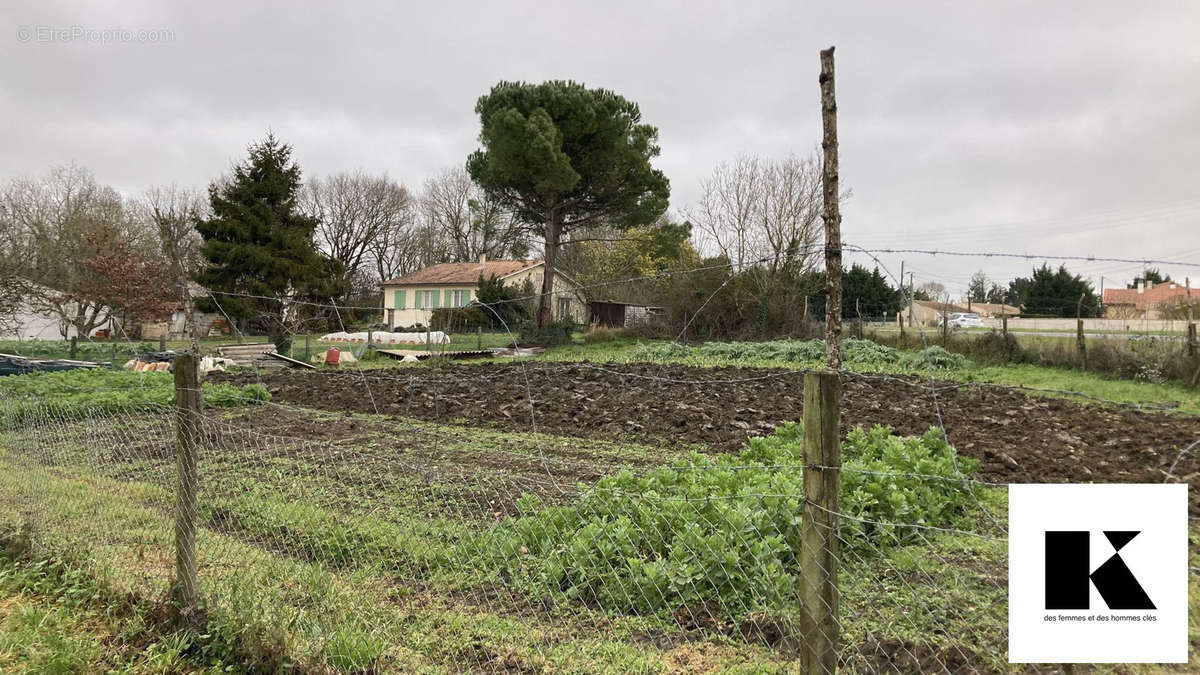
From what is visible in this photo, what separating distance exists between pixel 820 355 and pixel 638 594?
1756cm

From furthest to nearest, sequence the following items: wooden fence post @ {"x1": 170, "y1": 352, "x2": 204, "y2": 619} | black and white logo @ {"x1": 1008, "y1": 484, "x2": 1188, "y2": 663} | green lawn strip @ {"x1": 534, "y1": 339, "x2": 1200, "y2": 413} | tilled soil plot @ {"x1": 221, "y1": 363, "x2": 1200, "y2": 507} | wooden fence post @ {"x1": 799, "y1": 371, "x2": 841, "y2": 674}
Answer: green lawn strip @ {"x1": 534, "y1": 339, "x2": 1200, "y2": 413}, tilled soil plot @ {"x1": 221, "y1": 363, "x2": 1200, "y2": 507}, wooden fence post @ {"x1": 170, "y1": 352, "x2": 204, "y2": 619}, wooden fence post @ {"x1": 799, "y1": 371, "x2": 841, "y2": 674}, black and white logo @ {"x1": 1008, "y1": 484, "x2": 1188, "y2": 663}

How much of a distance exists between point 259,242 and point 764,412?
97.0 ft

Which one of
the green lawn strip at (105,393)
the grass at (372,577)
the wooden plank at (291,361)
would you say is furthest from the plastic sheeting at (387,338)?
the grass at (372,577)

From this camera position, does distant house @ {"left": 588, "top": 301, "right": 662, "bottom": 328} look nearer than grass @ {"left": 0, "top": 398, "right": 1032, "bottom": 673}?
No

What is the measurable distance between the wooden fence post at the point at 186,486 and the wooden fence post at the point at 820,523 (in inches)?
118

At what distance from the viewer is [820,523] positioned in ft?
7.09

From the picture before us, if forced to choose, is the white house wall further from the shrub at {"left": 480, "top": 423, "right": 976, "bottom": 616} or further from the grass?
the shrub at {"left": 480, "top": 423, "right": 976, "bottom": 616}

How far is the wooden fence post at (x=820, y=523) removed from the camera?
2.13 meters

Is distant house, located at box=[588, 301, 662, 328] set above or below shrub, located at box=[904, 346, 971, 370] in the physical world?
above

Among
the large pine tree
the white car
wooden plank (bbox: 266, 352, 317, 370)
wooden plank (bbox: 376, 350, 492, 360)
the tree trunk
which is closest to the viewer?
wooden plank (bbox: 266, 352, 317, 370)

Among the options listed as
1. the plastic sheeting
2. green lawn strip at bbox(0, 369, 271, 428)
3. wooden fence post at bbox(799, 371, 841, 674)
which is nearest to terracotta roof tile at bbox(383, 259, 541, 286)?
the plastic sheeting

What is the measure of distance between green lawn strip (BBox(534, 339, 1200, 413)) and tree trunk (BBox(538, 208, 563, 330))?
2163 mm

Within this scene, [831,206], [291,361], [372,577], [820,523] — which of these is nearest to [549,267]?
[291,361]

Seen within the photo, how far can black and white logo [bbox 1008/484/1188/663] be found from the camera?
1.83 metres
